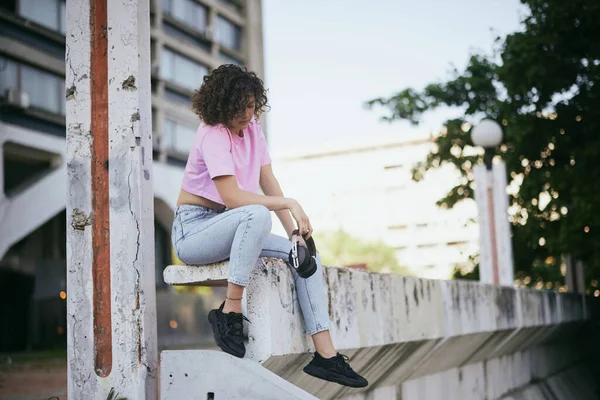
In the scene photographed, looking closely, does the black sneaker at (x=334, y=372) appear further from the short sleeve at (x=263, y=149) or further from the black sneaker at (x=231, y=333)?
the short sleeve at (x=263, y=149)

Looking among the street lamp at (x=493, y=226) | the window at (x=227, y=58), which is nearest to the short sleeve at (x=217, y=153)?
the street lamp at (x=493, y=226)

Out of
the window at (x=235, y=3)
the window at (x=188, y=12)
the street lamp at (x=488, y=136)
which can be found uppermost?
the window at (x=235, y=3)

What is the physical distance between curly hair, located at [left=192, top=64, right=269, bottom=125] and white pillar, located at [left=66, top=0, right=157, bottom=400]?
1.18 ft

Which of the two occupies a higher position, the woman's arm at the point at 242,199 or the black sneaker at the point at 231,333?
the woman's arm at the point at 242,199

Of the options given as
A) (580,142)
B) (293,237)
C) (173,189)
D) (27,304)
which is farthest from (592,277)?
(173,189)

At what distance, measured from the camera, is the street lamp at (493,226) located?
11195mm

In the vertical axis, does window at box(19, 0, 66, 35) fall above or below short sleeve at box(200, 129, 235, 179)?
above

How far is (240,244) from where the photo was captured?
156 inches

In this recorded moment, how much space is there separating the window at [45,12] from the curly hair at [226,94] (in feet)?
84.4

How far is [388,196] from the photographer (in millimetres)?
87000

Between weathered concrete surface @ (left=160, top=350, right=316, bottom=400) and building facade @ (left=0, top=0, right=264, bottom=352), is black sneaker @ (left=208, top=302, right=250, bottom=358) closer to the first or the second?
weathered concrete surface @ (left=160, top=350, right=316, bottom=400)

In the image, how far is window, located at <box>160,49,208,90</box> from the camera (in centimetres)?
3659

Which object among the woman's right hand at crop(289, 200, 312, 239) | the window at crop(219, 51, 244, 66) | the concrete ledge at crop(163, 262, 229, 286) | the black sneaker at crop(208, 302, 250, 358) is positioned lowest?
the black sneaker at crop(208, 302, 250, 358)

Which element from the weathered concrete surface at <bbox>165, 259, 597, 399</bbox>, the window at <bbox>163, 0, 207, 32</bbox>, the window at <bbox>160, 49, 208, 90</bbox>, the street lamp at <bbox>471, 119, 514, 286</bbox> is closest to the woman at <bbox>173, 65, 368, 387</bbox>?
the weathered concrete surface at <bbox>165, 259, 597, 399</bbox>
